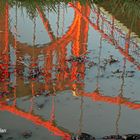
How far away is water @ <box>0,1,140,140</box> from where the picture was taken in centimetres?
764

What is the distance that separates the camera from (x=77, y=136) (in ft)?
22.8

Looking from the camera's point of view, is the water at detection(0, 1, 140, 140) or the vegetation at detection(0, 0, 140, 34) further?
the vegetation at detection(0, 0, 140, 34)

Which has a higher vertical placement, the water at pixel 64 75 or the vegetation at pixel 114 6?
the vegetation at pixel 114 6

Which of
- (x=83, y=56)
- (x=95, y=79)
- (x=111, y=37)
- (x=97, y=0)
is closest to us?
(x=95, y=79)

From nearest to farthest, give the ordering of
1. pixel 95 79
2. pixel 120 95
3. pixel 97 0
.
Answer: pixel 120 95 → pixel 95 79 → pixel 97 0

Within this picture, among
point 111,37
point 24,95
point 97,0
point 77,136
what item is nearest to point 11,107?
point 24,95

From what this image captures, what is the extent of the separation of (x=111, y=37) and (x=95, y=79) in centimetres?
391

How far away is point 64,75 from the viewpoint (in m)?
9.96

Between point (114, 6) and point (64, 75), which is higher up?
point (114, 6)

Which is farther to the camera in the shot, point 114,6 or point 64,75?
point 114,6

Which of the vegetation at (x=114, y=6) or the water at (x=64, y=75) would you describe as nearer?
the water at (x=64, y=75)

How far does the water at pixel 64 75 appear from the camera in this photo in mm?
7641

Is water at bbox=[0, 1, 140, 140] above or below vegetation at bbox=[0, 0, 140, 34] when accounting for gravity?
below

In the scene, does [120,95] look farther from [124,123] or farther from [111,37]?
[111,37]
